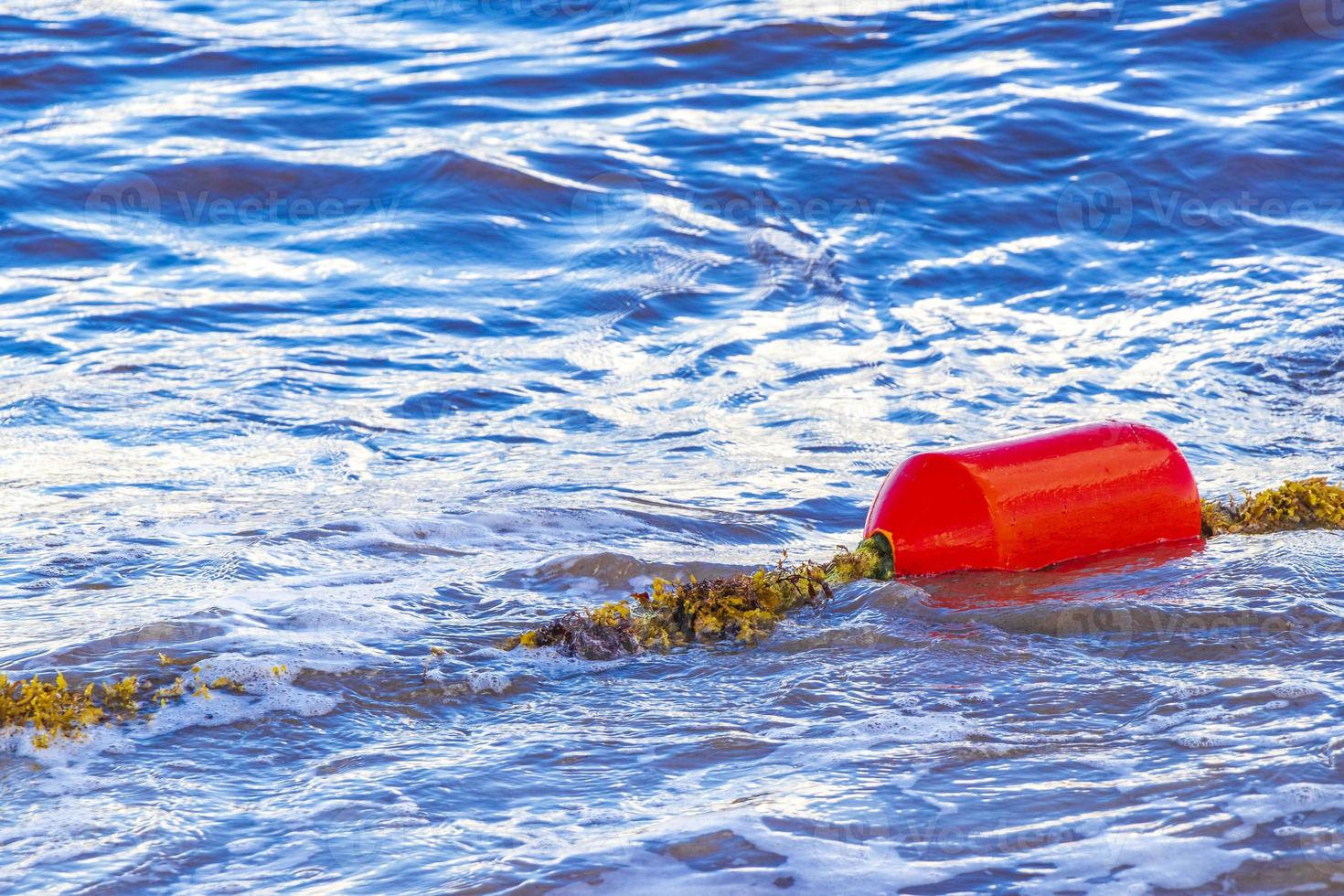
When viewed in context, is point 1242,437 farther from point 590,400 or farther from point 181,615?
point 181,615

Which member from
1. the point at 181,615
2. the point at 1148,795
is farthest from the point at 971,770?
the point at 181,615

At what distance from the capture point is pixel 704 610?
3846mm

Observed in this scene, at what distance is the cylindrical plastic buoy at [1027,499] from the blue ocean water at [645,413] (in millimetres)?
112

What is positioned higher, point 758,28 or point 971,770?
point 758,28

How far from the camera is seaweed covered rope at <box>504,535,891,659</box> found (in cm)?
373

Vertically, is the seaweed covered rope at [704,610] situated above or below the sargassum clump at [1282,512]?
above

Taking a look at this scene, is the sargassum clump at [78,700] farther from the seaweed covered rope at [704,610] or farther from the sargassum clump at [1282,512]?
the sargassum clump at [1282,512]

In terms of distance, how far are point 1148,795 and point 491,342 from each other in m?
5.68

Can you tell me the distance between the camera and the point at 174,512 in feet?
16.9

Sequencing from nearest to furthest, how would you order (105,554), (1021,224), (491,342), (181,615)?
1. (181,615)
2. (105,554)
3. (491,342)
4. (1021,224)

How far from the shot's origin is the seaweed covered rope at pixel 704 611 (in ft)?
12.3

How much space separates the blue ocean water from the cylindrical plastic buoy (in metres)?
0.11

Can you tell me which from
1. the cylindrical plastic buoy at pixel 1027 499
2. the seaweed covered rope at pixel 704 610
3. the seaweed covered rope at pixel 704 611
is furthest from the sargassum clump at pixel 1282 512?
the seaweed covered rope at pixel 704 611

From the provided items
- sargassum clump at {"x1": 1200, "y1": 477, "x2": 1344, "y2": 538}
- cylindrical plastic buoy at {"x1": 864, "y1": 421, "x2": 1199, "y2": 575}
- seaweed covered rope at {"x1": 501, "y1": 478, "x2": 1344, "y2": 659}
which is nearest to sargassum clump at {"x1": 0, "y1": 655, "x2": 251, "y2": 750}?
seaweed covered rope at {"x1": 501, "y1": 478, "x2": 1344, "y2": 659}
